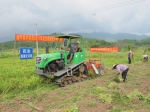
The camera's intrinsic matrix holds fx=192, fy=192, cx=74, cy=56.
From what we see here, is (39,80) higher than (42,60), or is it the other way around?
(42,60)

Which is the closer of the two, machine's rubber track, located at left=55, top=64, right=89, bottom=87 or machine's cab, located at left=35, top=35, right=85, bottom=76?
machine's rubber track, located at left=55, top=64, right=89, bottom=87

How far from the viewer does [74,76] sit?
32.8 feet

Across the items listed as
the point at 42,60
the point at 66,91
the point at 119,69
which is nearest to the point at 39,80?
the point at 42,60

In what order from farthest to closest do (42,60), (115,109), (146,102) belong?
(42,60) → (146,102) → (115,109)

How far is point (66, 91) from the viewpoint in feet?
25.8

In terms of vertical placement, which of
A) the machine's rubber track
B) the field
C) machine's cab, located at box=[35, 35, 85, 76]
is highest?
machine's cab, located at box=[35, 35, 85, 76]

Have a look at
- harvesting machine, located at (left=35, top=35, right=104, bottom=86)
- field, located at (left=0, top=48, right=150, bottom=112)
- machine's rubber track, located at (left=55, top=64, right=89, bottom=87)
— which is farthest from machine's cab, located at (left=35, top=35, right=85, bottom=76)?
field, located at (left=0, top=48, right=150, bottom=112)

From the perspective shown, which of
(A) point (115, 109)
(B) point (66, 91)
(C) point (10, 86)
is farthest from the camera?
(C) point (10, 86)

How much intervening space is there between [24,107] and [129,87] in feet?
15.9

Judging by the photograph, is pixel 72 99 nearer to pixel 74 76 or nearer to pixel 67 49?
pixel 74 76

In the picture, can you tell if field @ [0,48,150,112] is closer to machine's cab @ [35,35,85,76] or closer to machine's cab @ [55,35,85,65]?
machine's cab @ [35,35,85,76]

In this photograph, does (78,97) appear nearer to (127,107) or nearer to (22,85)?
(127,107)

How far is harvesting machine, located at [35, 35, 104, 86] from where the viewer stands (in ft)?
31.0

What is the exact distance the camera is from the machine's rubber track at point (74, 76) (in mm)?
9391
